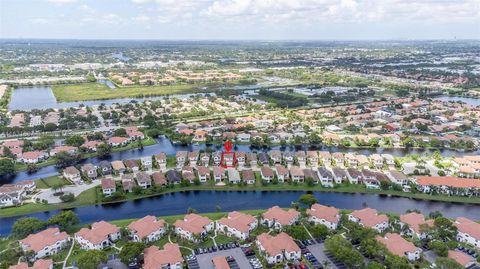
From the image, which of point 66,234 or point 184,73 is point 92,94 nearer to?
point 184,73

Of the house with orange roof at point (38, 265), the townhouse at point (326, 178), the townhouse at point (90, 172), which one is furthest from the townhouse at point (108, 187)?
the townhouse at point (326, 178)

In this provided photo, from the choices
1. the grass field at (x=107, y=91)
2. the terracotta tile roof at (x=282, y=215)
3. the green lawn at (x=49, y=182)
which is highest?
the grass field at (x=107, y=91)

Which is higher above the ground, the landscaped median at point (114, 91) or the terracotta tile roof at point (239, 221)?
the landscaped median at point (114, 91)

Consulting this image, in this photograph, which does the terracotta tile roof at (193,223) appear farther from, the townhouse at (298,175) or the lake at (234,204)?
the townhouse at (298,175)

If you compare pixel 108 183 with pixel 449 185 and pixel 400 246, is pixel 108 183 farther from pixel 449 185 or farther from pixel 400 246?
pixel 449 185

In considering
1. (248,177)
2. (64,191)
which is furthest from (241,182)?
(64,191)

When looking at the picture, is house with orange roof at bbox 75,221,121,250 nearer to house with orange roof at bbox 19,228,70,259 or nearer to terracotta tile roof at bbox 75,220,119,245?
terracotta tile roof at bbox 75,220,119,245
